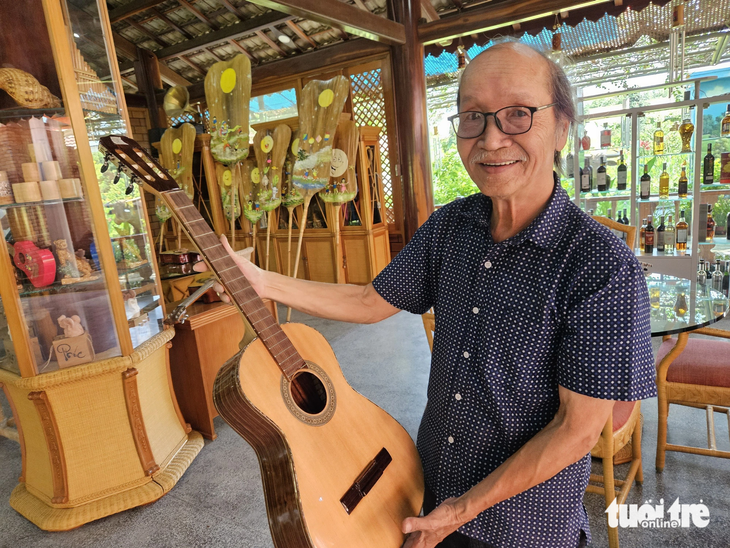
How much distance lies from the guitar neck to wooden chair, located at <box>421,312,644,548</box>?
1.56 feet

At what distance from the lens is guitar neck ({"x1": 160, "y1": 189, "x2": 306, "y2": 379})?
1.07 metres

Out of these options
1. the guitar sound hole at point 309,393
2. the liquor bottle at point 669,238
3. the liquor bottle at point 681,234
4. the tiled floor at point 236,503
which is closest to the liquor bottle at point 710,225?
the liquor bottle at point 681,234

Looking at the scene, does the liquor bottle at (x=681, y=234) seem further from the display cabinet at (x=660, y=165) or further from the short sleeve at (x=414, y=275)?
the short sleeve at (x=414, y=275)

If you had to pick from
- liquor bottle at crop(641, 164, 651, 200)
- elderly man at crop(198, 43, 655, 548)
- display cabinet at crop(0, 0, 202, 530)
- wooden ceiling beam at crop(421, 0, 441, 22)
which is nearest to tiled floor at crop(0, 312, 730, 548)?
display cabinet at crop(0, 0, 202, 530)

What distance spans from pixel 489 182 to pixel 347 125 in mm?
3519

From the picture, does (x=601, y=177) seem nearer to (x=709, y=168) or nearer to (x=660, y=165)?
(x=660, y=165)

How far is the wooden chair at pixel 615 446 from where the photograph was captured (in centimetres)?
149

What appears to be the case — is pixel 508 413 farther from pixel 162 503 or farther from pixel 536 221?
pixel 162 503

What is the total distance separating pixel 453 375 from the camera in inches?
35.4

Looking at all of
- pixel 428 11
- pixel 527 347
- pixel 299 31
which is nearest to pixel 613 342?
pixel 527 347

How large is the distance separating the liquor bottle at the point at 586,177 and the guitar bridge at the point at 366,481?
425cm

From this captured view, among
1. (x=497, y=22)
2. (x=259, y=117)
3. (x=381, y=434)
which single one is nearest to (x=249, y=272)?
(x=381, y=434)

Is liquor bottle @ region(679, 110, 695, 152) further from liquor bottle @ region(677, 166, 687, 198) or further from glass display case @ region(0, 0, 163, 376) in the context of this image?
glass display case @ region(0, 0, 163, 376)

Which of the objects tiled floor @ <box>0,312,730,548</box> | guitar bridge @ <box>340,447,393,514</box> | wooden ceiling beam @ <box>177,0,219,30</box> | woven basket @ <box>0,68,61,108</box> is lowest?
tiled floor @ <box>0,312,730,548</box>
